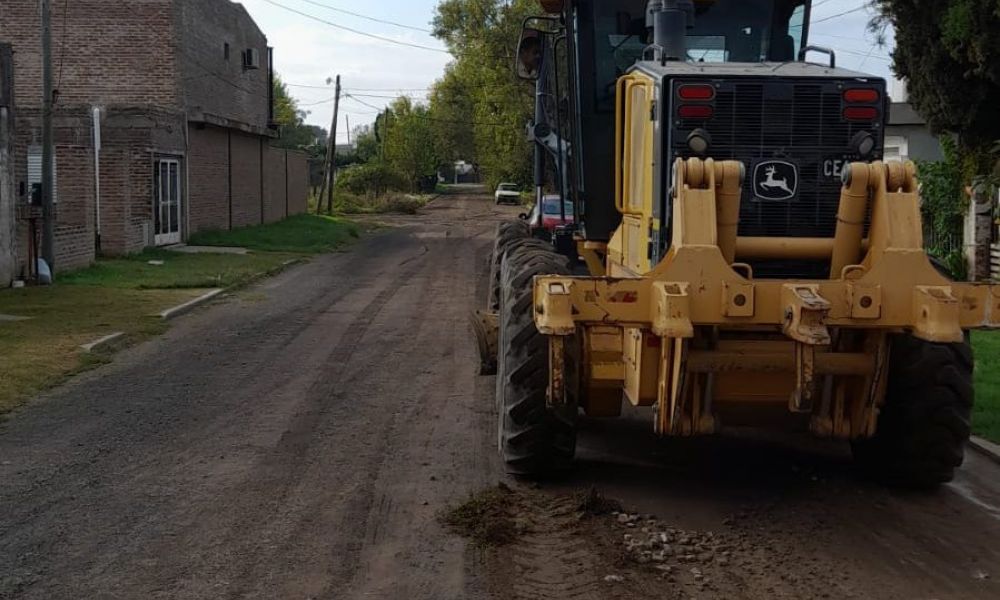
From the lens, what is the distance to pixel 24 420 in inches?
355

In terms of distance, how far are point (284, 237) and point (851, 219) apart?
27.1 metres

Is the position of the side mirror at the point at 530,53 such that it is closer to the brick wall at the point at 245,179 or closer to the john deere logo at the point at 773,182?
the john deere logo at the point at 773,182

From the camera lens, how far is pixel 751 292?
5.83m

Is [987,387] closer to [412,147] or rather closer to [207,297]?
[207,297]

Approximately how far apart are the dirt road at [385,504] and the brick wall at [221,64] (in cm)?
2015

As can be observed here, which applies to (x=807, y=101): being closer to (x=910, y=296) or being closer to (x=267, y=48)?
(x=910, y=296)

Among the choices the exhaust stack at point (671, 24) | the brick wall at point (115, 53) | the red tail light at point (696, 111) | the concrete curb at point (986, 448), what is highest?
the brick wall at point (115, 53)

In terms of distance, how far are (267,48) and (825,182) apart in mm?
36113

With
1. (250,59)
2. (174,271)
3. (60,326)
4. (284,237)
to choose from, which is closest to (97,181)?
(174,271)

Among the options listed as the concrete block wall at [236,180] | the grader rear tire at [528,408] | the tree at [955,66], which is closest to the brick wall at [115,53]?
the concrete block wall at [236,180]

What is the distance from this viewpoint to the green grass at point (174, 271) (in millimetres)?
19047

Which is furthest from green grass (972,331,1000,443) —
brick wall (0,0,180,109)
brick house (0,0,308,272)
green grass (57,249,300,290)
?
brick wall (0,0,180,109)

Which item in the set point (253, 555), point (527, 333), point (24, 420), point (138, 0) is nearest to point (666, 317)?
point (527, 333)

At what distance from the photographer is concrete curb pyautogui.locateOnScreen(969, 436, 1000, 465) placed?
796cm
